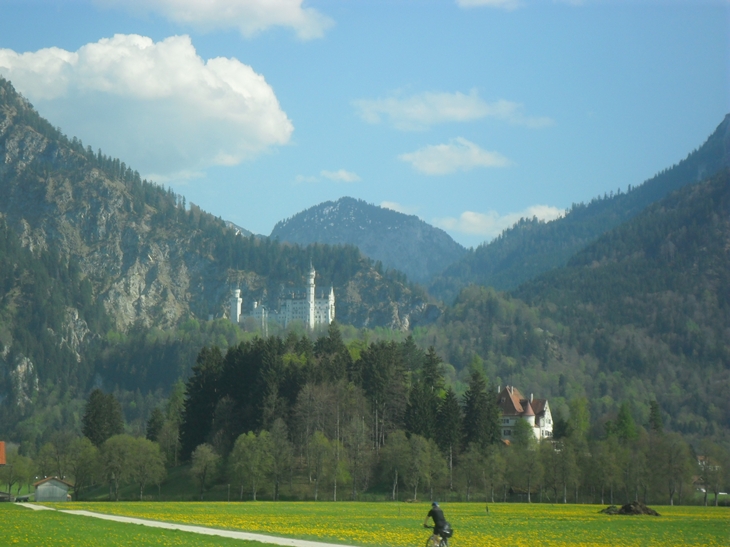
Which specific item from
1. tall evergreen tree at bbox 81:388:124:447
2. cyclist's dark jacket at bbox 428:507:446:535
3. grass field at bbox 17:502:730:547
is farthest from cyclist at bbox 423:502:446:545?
tall evergreen tree at bbox 81:388:124:447

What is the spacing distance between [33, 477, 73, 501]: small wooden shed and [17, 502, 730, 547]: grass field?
3892 cm

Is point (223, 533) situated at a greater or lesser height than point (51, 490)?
greater

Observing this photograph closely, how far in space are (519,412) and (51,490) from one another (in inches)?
2857

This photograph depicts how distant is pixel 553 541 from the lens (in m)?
46.0

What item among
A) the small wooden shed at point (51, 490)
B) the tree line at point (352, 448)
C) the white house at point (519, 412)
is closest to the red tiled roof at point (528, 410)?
the white house at point (519, 412)

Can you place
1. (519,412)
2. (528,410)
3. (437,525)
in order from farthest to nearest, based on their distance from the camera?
(528,410) < (519,412) < (437,525)

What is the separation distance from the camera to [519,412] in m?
152

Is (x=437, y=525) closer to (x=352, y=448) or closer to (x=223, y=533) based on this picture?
(x=223, y=533)

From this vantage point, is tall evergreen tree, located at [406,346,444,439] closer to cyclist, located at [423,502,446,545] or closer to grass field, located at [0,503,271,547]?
grass field, located at [0,503,271,547]

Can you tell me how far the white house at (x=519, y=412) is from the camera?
498 ft

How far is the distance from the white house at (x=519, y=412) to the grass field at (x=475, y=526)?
7949 centimetres

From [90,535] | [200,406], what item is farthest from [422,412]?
[90,535]

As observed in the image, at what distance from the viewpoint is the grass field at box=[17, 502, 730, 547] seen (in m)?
46.3

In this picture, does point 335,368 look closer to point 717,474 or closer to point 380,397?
point 380,397
